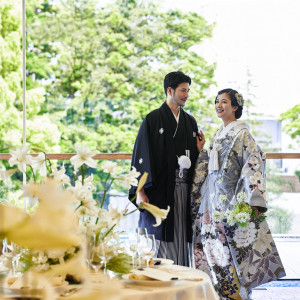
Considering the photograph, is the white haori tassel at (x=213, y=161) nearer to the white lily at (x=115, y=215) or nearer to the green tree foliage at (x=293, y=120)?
the white lily at (x=115, y=215)

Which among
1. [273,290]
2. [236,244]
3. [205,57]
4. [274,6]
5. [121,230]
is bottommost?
[273,290]

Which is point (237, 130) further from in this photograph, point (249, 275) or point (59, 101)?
point (59, 101)

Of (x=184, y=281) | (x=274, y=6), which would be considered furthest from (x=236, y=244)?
(x=274, y=6)

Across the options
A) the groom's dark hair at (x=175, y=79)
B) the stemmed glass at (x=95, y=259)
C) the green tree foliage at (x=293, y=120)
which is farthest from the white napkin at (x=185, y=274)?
the green tree foliage at (x=293, y=120)

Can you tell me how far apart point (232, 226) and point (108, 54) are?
6.77 metres

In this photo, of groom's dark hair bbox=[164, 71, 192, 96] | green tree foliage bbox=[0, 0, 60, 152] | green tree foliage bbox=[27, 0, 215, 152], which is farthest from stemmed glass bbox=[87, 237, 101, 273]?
green tree foliage bbox=[27, 0, 215, 152]

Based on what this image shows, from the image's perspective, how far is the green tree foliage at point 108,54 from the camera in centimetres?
934

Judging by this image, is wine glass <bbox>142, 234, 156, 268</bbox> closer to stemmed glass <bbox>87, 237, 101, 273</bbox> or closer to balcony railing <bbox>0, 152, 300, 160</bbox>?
stemmed glass <bbox>87, 237, 101, 273</bbox>

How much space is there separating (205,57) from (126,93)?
1.54m

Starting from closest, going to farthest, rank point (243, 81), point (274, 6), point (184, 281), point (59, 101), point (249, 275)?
point (184, 281)
point (249, 275)
point (243, 81)
point (274, 6)
point (59, 101)

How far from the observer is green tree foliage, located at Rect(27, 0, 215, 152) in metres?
9.34

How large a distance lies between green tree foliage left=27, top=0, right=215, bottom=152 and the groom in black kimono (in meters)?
5.71

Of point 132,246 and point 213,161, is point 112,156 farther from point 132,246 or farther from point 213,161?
point 132,246

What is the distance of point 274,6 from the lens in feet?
26.3
